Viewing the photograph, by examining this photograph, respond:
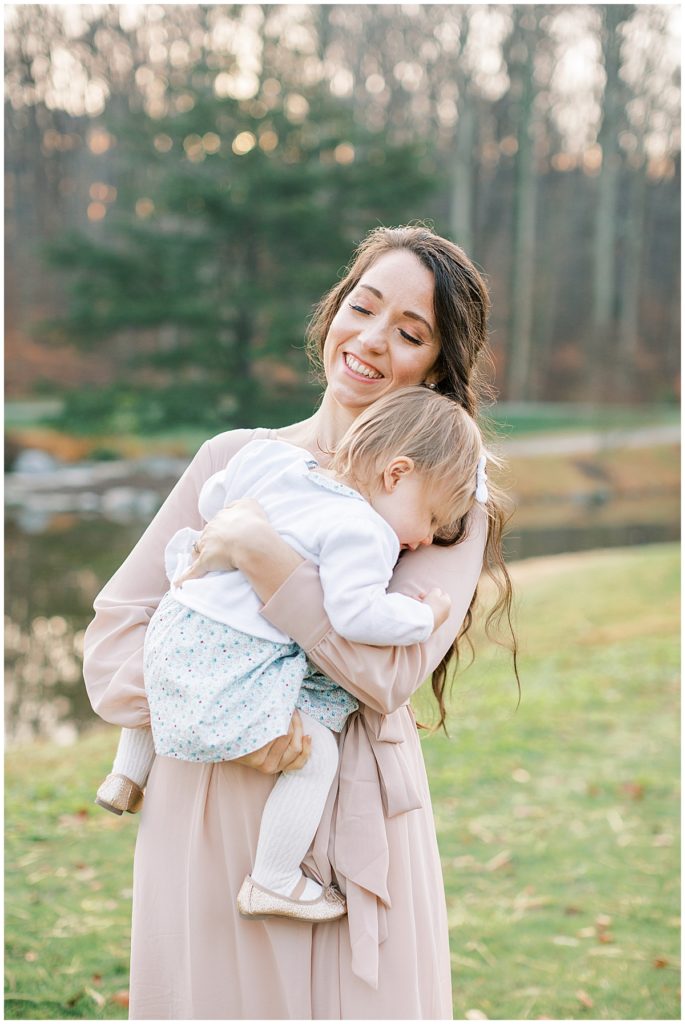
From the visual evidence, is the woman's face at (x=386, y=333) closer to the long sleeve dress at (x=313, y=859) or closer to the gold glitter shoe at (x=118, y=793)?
the long sleeve dress at (x=313, y=859)

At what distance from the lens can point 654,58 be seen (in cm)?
1886

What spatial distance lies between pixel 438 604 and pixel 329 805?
1.36 ft

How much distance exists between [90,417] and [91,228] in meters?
8.30

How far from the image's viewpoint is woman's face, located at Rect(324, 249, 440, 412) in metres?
2.04

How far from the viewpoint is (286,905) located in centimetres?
171

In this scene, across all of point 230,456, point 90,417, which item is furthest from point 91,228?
point 230,456

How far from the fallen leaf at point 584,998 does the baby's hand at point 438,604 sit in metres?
2.30

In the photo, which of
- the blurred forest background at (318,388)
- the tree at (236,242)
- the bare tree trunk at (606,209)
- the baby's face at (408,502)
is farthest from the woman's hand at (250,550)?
the bare tree trunk at (606,209)

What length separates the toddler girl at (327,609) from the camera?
1.69 m

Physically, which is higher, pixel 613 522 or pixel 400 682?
pixel 400 682

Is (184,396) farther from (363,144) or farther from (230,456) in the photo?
(230,456)

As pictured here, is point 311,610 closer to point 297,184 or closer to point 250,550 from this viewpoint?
point 250,550

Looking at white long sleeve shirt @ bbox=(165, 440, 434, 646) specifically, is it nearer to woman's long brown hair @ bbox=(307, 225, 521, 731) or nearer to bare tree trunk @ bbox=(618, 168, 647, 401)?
woman's long brown hair @ bbox=(307, 225, 521, 731)

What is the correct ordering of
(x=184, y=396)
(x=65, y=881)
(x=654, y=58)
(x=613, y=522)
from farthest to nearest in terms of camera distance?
(x=654, y=58) < (x=613, y=522) < (x=184, y=396) < (x=65, y=881)
